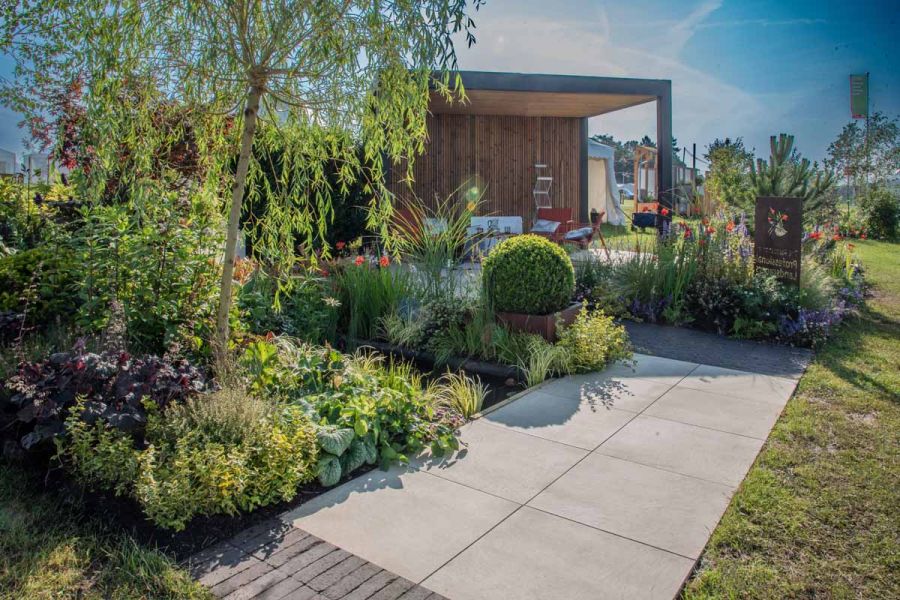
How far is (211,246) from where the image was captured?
4016mm

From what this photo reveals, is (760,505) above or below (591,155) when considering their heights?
below

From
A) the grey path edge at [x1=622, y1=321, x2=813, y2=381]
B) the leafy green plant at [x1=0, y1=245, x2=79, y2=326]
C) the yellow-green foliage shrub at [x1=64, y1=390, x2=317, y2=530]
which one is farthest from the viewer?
the grey path edge at [x1=622, y1=321, x2=813, y2=381]

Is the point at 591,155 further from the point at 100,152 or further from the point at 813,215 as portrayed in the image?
the point at 100,152

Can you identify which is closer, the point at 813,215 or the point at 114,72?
the point at 114,72

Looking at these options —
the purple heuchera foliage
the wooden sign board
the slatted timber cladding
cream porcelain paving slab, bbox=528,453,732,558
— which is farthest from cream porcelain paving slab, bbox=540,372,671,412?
the slatted timber cladding

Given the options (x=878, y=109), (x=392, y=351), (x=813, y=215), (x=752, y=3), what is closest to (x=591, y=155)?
(x=813, y=215)

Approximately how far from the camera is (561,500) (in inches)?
109

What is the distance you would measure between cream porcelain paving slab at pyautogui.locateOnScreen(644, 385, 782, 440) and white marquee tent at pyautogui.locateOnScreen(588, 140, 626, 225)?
54.4 feet

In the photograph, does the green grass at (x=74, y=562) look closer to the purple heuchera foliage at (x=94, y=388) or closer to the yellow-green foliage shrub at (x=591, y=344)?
the purple heuchera foliage at (x=94, y=388)

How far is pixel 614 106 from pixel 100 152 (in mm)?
10942

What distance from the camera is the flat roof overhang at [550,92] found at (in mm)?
9734

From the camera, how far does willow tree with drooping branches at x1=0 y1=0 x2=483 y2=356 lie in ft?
9.76

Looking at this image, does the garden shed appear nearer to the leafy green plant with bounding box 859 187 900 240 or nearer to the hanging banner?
the leafy green plant with bounding box 859 187 900 240

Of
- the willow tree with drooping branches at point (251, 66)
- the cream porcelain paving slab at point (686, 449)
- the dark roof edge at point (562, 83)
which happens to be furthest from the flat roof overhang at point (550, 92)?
the cream porcelain paving slab at point (686, 449)
